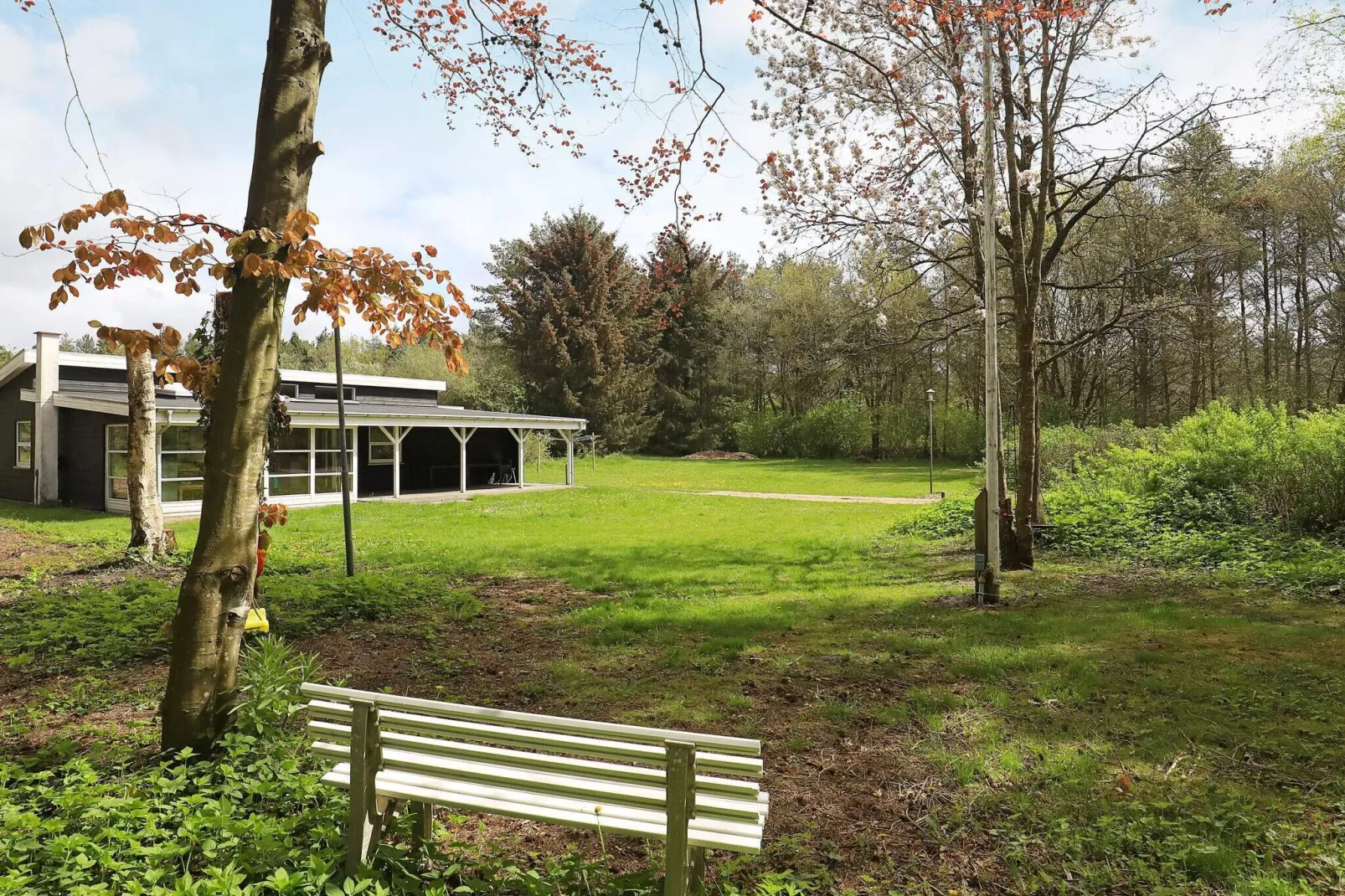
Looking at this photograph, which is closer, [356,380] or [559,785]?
[559,785]

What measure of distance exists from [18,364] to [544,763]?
2270 centimetres

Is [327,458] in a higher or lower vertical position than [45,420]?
lower

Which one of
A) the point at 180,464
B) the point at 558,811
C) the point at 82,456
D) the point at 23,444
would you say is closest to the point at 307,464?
the point at 180,464

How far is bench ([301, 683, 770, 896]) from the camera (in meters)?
2.36

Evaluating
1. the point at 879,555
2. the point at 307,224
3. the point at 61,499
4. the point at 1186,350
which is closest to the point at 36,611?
the point at 307,224

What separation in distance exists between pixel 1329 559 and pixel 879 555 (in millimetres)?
4999

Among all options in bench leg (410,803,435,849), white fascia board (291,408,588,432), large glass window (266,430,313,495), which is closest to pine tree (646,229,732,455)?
white fascia board (291,408,588,432)

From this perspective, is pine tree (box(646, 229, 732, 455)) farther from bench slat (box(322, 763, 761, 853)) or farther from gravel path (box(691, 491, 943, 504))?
bench slat (box(322, 763, 761, 853))

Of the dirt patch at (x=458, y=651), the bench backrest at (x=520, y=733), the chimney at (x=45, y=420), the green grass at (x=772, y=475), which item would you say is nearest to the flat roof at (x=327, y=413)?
the chimney at (x=45, y=420)

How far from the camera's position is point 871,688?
5.26 metres

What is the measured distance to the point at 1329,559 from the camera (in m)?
8.36

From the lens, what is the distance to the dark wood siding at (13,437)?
1898 cm

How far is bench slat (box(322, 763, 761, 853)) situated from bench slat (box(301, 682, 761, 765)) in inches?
8.4

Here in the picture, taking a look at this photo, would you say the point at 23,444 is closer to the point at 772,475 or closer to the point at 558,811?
the point at 772,475
